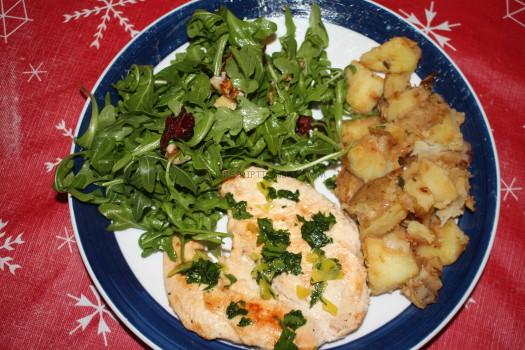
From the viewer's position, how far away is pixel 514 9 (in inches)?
132

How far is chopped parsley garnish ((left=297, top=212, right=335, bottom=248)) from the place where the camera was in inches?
98.7

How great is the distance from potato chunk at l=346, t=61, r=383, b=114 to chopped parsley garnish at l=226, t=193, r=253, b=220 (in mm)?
1013

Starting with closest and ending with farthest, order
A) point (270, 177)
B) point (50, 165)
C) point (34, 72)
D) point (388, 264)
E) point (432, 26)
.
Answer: point (388, 264) < point (270, 177) < point (50, 165) < point (34, 72) < point (432, 26)

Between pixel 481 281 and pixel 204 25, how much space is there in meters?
2.43

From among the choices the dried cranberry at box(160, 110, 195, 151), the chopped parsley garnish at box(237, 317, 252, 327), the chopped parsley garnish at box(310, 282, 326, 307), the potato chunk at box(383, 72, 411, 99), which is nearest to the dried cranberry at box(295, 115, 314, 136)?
the potato chunk at box(383, 72, 411, 99)

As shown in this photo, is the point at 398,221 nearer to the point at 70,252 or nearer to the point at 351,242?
the point at 351,242

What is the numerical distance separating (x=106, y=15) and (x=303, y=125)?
178 cm

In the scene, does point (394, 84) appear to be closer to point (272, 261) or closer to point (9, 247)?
point (272, 261)

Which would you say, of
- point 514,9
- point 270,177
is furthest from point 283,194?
point 514,9

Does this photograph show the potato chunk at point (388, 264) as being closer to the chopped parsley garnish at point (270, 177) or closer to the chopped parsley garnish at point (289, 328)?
the chopped parsley garnish at point (289, 328)

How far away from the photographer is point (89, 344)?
2666 millimetres

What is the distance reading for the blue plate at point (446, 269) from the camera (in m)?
2.53

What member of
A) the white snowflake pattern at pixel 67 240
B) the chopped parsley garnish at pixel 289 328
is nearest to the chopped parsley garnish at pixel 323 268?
the chopped parsley garnish at pixel 289 328

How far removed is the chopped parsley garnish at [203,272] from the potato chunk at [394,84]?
5.02 ft
